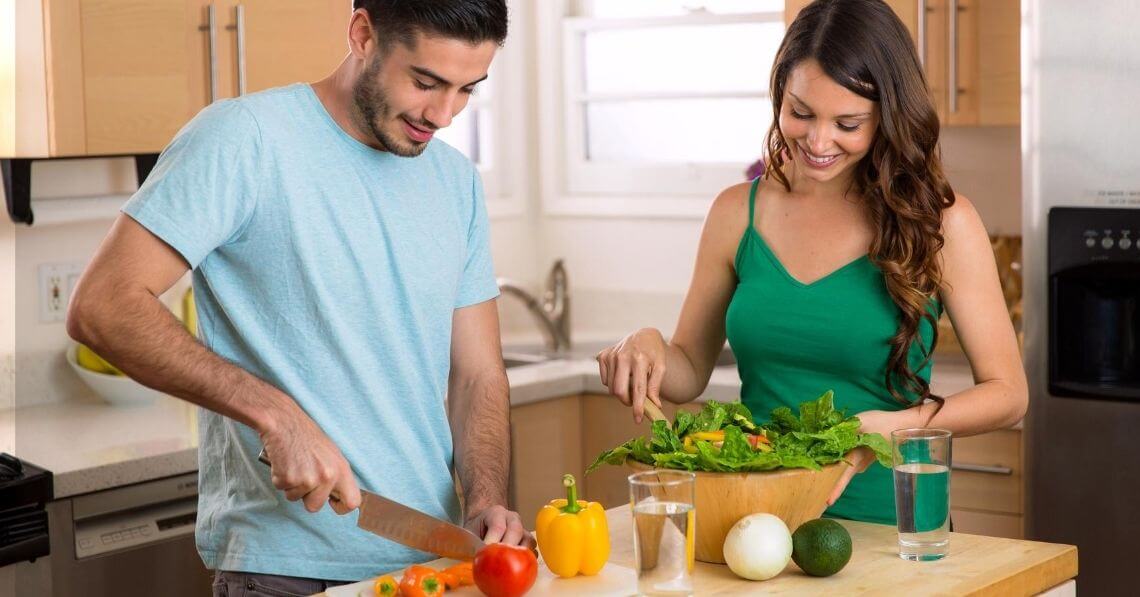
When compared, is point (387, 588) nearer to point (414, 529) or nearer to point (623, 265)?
point (414, 529)

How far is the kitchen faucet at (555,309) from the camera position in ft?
13.8

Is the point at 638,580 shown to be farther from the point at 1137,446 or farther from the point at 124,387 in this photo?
the point at 124,387

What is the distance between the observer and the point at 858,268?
2182mm

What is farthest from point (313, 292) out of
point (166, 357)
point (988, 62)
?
point (988, 62)

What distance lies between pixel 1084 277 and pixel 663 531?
1628mm

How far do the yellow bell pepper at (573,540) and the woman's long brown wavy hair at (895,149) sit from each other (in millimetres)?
605

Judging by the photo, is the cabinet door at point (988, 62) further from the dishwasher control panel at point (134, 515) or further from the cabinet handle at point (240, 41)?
the dishwasher control panel at point (134, 515)

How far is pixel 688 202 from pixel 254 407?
8.93 feet

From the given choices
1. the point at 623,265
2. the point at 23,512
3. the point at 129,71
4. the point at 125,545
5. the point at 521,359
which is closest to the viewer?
the point at 23,512

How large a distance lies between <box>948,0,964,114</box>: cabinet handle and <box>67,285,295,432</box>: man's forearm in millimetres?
2177

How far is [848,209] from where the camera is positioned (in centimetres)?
224

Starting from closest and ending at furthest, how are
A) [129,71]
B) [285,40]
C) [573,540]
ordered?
[573,540] → [129,71] → [285,40]

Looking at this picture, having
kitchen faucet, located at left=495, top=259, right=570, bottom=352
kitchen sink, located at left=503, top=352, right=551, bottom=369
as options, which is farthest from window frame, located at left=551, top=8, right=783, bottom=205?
kitchen sink, located at left=503, top=352, right=551, bottom=369

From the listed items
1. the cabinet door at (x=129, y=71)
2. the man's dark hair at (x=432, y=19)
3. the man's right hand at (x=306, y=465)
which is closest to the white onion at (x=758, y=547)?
the man's right hand at (x=306, y=465)
